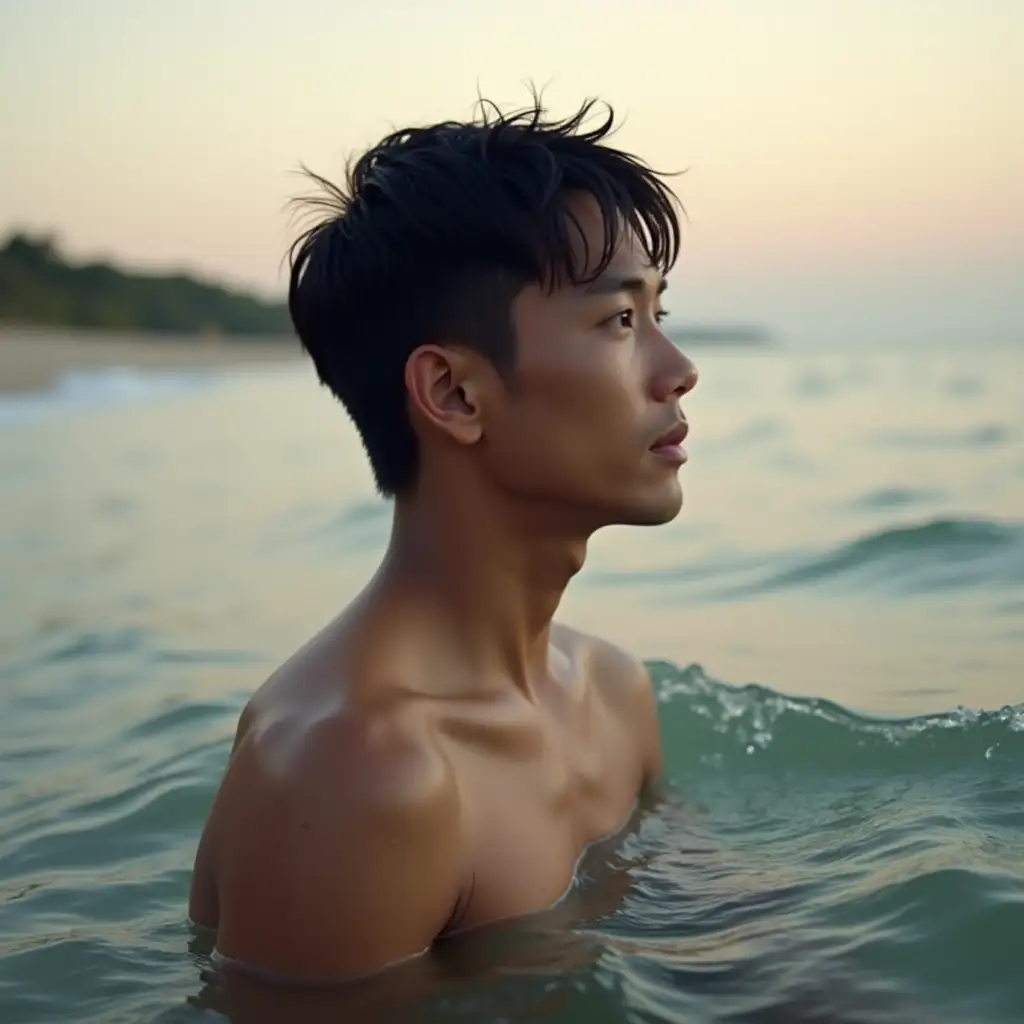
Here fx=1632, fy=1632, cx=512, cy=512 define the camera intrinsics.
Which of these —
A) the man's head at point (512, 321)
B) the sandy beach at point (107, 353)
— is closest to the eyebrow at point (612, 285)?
the man's head at point (512, 321)

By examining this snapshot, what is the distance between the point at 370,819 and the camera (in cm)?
205

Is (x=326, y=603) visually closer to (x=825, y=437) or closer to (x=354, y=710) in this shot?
(x=354, y=710)

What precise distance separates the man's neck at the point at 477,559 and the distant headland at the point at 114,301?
1103 inches

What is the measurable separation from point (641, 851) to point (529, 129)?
122cm

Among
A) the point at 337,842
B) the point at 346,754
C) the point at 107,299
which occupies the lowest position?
the point at 337,842

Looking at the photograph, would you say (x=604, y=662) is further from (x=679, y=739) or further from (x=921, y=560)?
(x=921, y=560)

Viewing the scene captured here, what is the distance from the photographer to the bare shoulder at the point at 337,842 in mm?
2055

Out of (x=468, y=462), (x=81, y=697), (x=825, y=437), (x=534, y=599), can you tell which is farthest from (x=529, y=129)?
(x=825, y=437)

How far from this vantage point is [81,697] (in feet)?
15.4

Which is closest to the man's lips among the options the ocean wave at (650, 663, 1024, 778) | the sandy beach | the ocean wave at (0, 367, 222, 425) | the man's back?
the man's back

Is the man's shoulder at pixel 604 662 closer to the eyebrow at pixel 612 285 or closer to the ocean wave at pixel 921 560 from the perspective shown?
the eyebrow at pixel 612 285

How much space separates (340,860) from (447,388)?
74 cm

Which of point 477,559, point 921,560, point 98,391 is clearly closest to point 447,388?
point 477,559

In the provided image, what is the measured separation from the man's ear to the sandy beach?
15084 mm
